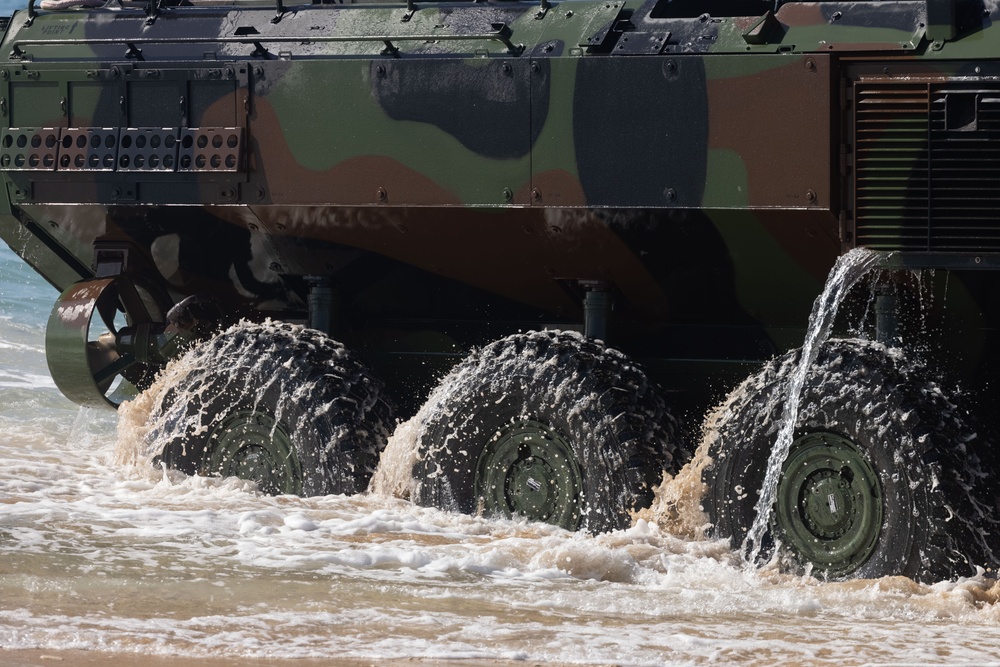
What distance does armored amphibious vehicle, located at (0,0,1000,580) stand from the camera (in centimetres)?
646

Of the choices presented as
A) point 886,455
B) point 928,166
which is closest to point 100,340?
point 886,455

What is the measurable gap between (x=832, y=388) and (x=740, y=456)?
478 mm

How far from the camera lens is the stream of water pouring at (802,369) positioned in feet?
21.6

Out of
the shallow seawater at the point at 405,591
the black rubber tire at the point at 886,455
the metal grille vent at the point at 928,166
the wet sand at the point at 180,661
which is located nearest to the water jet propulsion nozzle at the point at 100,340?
the shallow seawater at the point at 405,591

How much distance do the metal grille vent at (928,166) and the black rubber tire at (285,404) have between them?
2.45 metres

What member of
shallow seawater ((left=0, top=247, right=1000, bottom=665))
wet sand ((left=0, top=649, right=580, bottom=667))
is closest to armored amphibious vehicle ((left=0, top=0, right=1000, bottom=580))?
shallow seawater ((left=0, top=247, right=1000, bottom=665))

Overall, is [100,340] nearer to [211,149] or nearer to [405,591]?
[211,149]

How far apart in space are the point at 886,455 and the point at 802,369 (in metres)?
0.48

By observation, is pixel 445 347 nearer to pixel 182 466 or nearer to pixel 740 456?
pixel 182 466

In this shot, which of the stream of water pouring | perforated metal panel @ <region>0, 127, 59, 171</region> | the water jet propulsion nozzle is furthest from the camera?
the water jet propulsion nozzle

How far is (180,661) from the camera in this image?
5.04 meters

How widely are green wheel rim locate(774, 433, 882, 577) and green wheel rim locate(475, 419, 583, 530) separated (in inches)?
37.5

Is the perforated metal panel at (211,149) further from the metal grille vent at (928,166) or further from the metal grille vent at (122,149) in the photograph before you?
the metal grille vent at (928,166)

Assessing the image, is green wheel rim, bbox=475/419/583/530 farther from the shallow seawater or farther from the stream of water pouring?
the stream of water pouring
